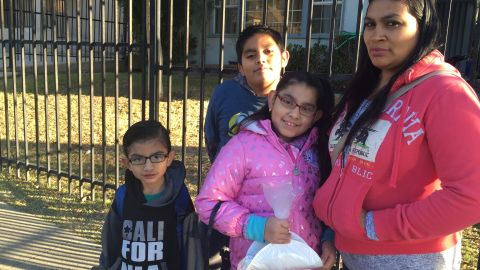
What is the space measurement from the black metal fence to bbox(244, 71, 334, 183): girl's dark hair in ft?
2.43

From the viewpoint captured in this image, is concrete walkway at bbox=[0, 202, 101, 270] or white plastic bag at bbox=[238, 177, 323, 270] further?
concrete walkway at bbox=[0, 202, 101, 270]

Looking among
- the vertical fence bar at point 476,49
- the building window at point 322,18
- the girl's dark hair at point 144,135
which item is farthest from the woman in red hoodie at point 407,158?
the building window at point 322,18

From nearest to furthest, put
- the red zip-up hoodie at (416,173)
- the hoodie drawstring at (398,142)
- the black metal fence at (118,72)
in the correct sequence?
the red zip-up hoodie at (416,173) < the hoodie drawstring at (398,142) < the black metal fence at (118,72)

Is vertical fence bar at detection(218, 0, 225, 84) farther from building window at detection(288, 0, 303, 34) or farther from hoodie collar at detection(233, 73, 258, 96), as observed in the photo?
building window at detection(288, 0, 303, 34)

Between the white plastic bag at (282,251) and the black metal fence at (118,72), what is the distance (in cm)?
116

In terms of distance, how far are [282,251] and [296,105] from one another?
23.0 inches

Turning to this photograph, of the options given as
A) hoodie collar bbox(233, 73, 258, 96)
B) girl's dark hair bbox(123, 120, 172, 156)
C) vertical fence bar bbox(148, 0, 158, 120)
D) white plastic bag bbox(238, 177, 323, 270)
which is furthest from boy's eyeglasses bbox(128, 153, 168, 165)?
vertical fence bar bbox(148, 0, 158, 120)

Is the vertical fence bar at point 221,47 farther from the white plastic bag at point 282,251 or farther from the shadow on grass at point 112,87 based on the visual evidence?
the shadow on grass at point 112,87

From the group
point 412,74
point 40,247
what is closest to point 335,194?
point 412,74

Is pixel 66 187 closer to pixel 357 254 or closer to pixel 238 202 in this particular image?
pixel 238 202

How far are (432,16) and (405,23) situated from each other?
0.11 meters

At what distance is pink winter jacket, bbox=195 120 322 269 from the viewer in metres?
1.90

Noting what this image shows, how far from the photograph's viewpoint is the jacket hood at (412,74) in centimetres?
153

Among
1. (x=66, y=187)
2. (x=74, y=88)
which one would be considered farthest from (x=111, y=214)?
(x=74, y=88)
